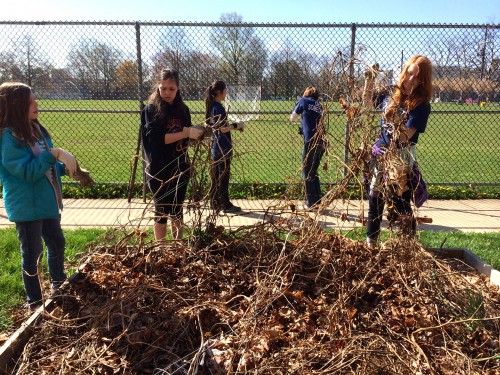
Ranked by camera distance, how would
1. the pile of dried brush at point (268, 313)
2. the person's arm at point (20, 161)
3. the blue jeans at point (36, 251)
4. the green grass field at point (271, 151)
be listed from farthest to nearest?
the green grass field at point (271, 151) < the blue jeans at point (36, 251) < the person's arm at point (20, 161) < the pile of dried brush at point (268, 313)

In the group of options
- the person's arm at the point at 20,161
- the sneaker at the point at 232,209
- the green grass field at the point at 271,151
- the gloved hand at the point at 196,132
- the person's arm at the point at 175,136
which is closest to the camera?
the person's arm at the point at 20,161

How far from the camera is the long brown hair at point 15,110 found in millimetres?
3170

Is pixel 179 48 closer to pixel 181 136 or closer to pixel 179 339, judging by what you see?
pixel 181 136

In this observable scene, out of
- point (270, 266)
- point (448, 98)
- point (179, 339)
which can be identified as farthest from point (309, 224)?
point (448, 98)

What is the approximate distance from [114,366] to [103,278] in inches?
43.0

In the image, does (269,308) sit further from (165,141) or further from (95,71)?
(95,71)

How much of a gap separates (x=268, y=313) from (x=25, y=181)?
1.96 meters

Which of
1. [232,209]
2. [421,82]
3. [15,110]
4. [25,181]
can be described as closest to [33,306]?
[25,181]

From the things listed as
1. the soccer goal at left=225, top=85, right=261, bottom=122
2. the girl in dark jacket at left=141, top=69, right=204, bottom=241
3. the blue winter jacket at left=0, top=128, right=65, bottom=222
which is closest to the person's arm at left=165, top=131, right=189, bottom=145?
the girl in dark jacket at left=141, top=69, right=204, bottom=241

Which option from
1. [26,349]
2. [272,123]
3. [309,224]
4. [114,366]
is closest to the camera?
[114,366]

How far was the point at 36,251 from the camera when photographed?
342cm

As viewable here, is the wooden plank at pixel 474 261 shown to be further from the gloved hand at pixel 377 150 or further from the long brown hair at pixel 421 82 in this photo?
the long brown hair at pixel 421 82

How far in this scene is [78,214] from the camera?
20.5ft

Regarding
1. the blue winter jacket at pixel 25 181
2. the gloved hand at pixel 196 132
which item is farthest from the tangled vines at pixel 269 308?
the blue winter jacket at pixel 25 181
